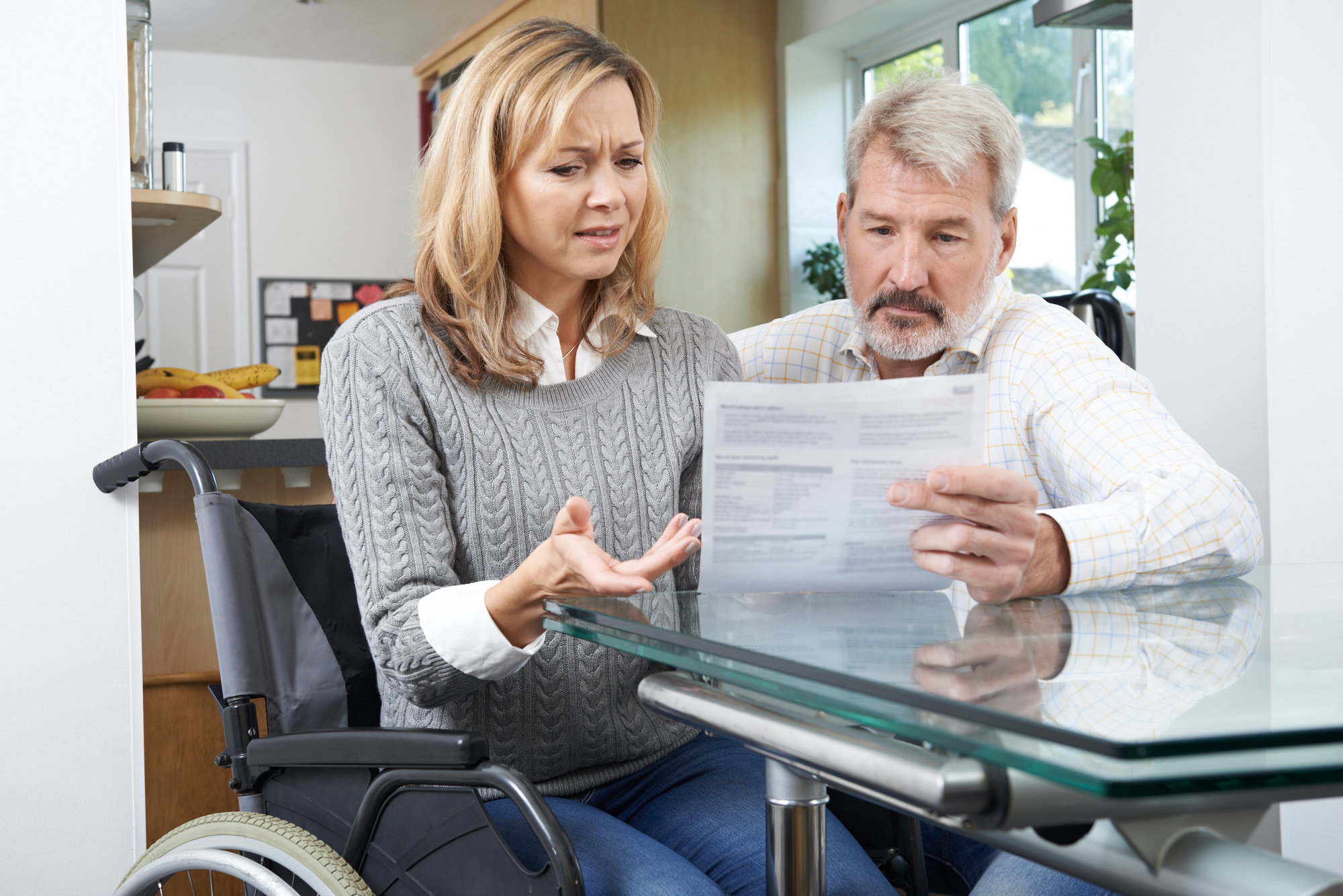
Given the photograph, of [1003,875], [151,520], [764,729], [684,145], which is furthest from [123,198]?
[684,145]

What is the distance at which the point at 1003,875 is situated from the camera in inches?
38.3

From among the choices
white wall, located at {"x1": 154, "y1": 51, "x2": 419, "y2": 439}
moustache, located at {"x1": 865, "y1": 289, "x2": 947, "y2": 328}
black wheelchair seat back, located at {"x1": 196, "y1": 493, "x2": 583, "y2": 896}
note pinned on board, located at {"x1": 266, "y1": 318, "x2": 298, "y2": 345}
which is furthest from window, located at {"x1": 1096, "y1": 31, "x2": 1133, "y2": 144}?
note pinned on board, located at {"x1": 266, "y1": 318, "x2": 298, "y2": 345}

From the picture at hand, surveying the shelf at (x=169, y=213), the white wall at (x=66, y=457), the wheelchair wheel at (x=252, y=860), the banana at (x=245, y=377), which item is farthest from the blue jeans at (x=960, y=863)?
the banana at (x=245, y=377)

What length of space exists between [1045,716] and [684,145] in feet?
12.0

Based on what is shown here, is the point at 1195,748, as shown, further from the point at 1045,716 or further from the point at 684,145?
the point at 684,145

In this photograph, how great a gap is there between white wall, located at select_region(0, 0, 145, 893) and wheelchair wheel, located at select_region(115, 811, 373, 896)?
1.16 ft

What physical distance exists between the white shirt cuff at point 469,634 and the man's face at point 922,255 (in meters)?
0.68

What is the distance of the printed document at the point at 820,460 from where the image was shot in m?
0.75

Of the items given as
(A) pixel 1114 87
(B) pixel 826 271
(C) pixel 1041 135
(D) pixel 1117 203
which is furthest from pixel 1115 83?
(B) pixel 826 271

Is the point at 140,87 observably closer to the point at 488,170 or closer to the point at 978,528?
the point at 488,170

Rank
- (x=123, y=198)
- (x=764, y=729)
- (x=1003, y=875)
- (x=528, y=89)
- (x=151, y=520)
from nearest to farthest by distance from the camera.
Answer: (x=764, y=729) < (x=1003, y=875) < (x=528, y=89) < (x=123, y=198) < (x=151, y=520)

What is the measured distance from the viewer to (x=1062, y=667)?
0.64m

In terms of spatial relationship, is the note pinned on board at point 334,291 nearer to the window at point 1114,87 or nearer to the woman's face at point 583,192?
the window at point 1114,87

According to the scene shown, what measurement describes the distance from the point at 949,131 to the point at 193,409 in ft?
3.99
